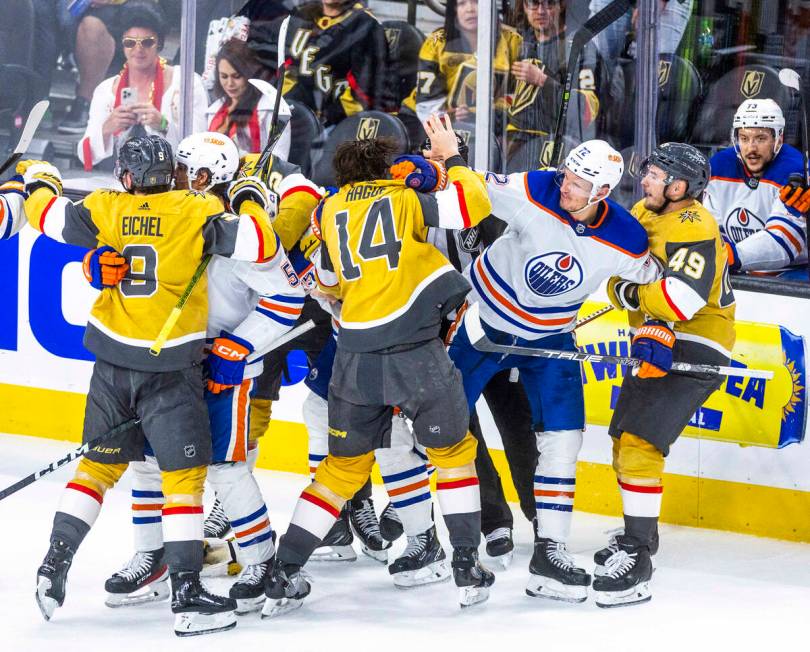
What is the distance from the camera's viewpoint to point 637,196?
469cm

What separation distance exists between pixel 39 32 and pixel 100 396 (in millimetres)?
2934

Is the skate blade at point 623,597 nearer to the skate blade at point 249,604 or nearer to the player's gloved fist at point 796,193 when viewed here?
the skate blade at point 249,604

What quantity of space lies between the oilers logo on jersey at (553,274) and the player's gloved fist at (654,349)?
0.76 ft

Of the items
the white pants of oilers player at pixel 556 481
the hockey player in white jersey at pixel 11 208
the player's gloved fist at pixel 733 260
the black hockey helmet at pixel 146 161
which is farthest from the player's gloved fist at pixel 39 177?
the player's gloved fist at pixel 733 260

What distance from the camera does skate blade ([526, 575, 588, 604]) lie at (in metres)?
3.77

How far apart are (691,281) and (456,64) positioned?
5.82ft

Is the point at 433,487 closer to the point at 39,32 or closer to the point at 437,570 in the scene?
the point at 437,570

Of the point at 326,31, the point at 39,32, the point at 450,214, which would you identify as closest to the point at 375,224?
the point at 450,214

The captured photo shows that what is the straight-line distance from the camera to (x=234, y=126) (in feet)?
18.4

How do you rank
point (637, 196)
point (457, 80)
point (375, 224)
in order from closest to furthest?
1. point (375, 224)
2. point (637, 196)
3. point (457, 80)

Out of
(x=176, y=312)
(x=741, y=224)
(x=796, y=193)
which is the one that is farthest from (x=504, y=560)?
(x=796, y=193)

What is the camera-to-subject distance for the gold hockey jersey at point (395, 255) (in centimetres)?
344

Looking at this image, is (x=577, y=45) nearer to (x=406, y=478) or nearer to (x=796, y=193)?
(x=796, y=193)

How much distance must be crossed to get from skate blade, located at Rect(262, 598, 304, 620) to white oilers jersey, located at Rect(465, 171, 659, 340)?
0.98m
